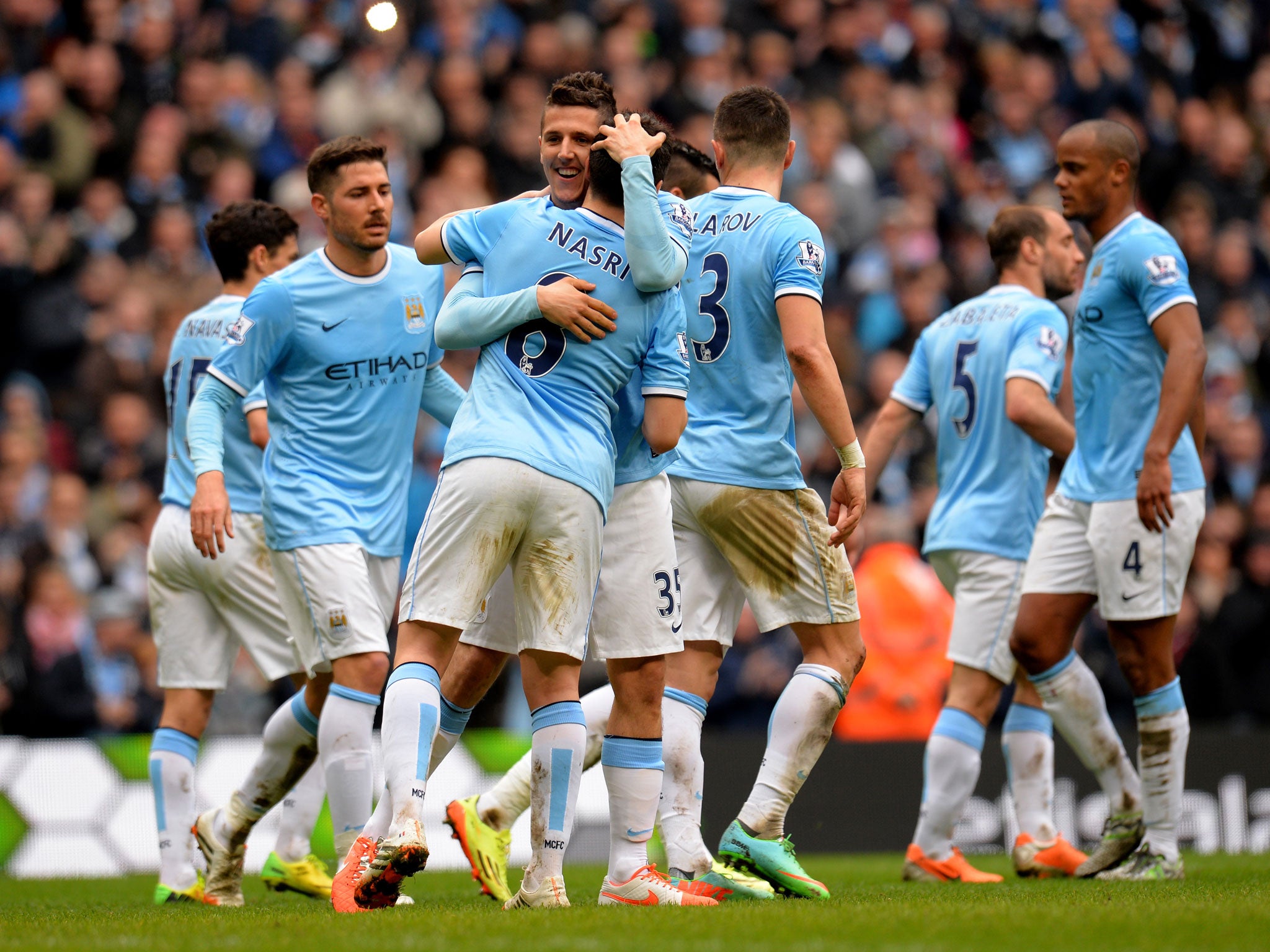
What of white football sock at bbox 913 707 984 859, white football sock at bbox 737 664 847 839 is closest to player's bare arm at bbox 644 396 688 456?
white football sock at bbox 737 664 847 839

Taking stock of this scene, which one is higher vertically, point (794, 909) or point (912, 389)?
point (912, 389)

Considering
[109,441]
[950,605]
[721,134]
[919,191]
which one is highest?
[919,191]

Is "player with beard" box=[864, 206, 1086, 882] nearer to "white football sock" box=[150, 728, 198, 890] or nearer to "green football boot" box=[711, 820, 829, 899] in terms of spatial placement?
"green football boot" box=[711, 820, 829, 899]

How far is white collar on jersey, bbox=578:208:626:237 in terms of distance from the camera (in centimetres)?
525

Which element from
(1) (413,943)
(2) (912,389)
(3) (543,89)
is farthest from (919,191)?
(1) (413,943)

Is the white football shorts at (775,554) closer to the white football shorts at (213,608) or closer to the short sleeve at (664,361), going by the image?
the short sleeve at (664,361)

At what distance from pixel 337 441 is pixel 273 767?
1409mm

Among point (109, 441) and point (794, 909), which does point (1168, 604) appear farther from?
point (109, 441)

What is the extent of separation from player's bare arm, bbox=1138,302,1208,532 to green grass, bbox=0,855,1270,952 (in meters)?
1.52

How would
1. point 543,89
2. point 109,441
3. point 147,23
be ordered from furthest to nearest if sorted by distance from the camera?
1. point 543,89
2. point 147,23
3. point 109,441

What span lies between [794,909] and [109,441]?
805 cm

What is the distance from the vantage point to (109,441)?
462 inches

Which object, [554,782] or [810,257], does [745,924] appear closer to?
[554,782]

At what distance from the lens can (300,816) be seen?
7.09 metres
